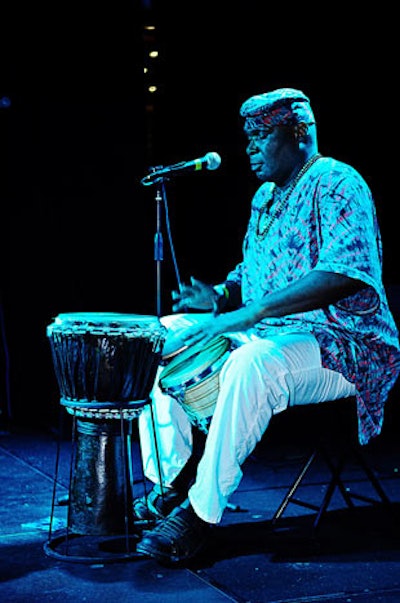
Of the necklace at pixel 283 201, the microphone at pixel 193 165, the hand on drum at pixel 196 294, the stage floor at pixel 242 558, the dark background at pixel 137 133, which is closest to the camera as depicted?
the stage floor at pixel 242 558

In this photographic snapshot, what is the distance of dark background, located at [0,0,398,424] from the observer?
19.4ft

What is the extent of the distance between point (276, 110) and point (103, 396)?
4.23 feet

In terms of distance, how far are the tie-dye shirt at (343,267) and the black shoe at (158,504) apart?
764 millimetres

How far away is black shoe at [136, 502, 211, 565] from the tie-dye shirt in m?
0.70

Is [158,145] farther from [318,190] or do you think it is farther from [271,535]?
[271,535]

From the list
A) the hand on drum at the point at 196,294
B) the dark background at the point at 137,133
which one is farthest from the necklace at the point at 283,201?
the dark background at the point at 137,133

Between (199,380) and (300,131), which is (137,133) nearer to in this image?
(300,131)

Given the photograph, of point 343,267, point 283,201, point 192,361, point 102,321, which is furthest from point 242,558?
point 283,201

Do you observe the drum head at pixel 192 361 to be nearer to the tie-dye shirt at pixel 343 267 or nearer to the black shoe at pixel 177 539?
the tie-dye shirt at pixel 343 267

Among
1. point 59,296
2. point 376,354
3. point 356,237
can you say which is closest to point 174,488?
point 376,354

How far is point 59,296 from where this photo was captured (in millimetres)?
6148

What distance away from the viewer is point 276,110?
3600 mm

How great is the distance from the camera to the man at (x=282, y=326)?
10.3 ft

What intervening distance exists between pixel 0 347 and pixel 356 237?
134 inches
